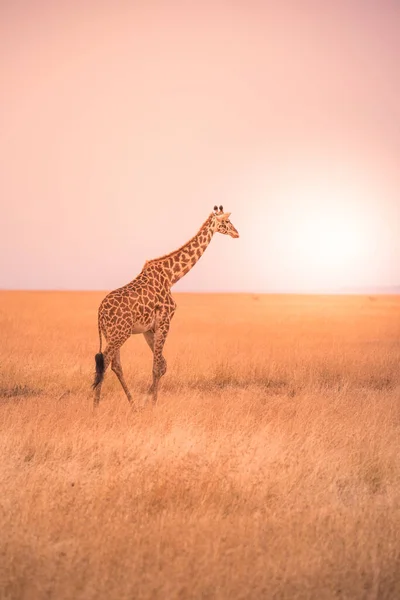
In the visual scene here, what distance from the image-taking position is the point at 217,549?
5.46 m

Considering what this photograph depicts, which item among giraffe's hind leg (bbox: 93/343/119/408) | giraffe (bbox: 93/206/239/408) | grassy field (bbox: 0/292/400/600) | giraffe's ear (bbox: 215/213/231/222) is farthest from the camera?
giraffe's ear (bbox: 215/213/231/222)

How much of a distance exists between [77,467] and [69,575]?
8.85 feet

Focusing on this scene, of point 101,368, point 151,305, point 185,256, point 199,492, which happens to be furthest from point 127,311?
point 199,492

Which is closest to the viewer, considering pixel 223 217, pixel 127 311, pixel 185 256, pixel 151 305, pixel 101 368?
pixel 101 368

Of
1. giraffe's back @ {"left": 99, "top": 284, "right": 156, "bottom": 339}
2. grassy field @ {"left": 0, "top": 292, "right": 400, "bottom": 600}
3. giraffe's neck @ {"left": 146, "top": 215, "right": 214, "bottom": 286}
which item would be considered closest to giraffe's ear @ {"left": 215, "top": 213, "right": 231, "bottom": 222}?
giraffe's neck @ {"left": 146, "top": 215, "right": 214, "bottom": 286}

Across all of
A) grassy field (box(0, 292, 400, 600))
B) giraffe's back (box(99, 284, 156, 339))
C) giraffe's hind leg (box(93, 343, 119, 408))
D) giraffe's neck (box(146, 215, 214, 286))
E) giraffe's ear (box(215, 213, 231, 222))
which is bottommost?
grassy field (box(0, 292, 400, 600))

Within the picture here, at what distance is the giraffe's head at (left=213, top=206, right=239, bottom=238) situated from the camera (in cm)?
1350

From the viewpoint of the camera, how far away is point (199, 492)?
23.1 feet

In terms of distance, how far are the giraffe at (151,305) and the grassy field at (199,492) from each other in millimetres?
627

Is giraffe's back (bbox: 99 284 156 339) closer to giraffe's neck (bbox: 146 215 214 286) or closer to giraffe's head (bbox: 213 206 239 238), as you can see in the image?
giraffe's neck (bbox: 146 215 214 286)

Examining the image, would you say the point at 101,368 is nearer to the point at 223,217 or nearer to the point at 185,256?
the point at 185,256

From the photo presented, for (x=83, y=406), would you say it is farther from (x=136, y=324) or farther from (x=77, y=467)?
(x=77, y=467)

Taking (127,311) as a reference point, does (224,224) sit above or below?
above

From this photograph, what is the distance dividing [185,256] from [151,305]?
138 cm
